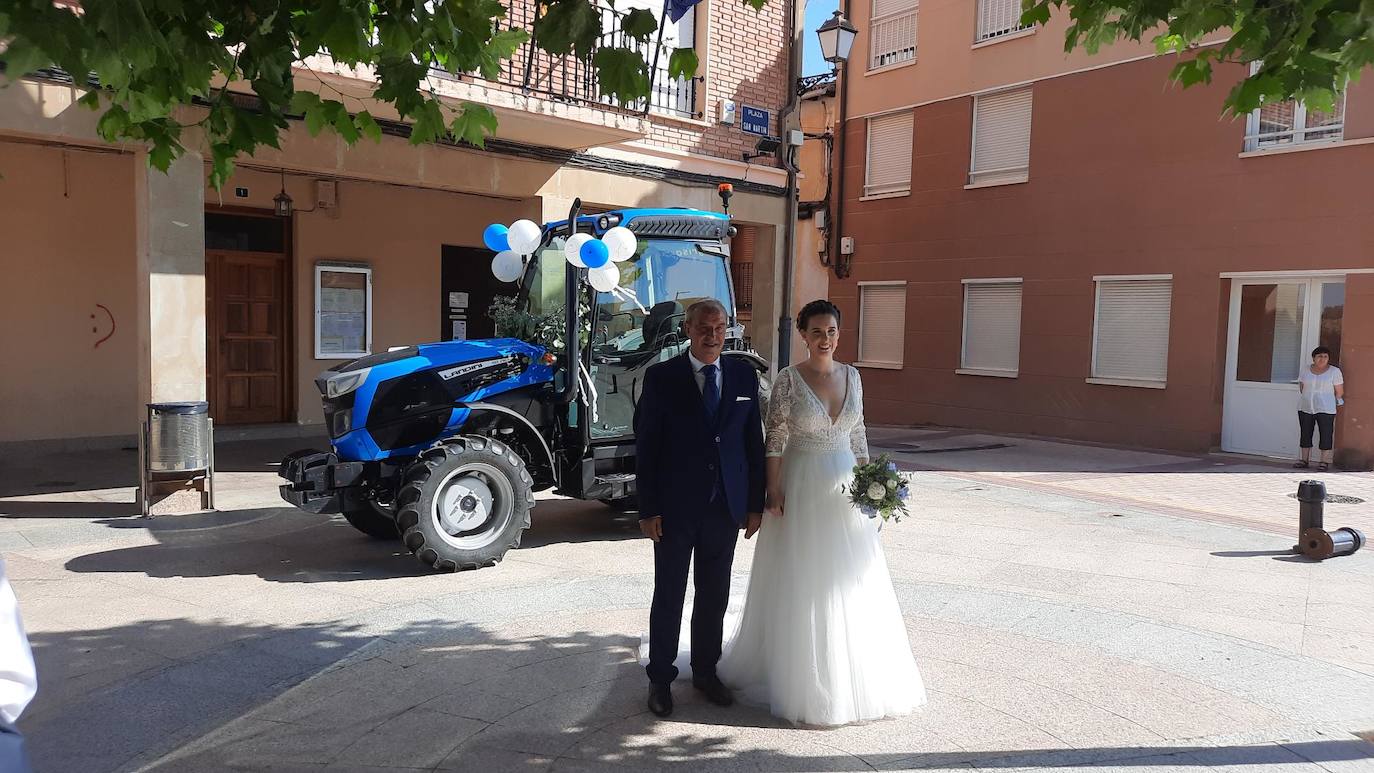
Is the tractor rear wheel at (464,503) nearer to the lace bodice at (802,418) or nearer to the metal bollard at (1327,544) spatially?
the lace bodice at (802,418)

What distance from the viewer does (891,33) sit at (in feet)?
64.5

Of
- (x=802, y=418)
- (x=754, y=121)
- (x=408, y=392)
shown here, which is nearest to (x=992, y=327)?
(x=754, y=121)

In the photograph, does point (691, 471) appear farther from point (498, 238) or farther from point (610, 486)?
point (498, 238)

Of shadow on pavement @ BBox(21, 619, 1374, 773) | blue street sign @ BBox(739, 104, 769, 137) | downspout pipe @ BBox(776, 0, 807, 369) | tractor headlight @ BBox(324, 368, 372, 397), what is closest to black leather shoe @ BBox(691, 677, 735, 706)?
shadow on pavement @ BBox(21, 619, 1374, 773)

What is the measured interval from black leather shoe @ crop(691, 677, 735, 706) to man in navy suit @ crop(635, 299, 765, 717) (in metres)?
0.23

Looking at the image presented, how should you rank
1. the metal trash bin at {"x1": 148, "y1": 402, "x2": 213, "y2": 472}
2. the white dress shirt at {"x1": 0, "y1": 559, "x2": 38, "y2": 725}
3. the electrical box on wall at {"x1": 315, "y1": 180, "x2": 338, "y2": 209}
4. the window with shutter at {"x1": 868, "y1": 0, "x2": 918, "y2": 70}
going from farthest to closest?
the window with shutter at {"x1": 868, "y1": 0, "x2": 918, "y2": 70}
the electrical box on wall at {"x1": 315, "y1": 180, "x2": 338, "y2": 209}
the metal trash bin at {"x1": 148, "y1": 402, "x2": 213, "y2": 472}
the white dress shirt at {"x1": 0, "y1": 559, "x2": 38, "y2": 725}

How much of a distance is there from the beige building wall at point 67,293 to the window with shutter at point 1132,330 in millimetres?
13999

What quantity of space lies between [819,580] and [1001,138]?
49.5 feet

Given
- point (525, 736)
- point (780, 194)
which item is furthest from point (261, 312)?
point (525, 736)

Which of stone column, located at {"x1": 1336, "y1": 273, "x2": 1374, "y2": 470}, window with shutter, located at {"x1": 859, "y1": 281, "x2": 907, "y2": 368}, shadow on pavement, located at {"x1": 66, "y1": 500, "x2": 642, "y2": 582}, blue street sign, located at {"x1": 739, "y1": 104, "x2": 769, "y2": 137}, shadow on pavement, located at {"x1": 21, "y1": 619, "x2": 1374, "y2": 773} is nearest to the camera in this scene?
shadow on pavement, located at {"x1": 21, "y1": 619, "x2": 1374, "y2": 773}

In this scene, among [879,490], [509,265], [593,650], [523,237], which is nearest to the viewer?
[879,490]

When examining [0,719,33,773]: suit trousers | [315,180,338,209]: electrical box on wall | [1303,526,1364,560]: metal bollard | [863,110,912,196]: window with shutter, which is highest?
[863,110,912,196]: window with shutter

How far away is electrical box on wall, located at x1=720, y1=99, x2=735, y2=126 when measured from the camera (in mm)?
13906

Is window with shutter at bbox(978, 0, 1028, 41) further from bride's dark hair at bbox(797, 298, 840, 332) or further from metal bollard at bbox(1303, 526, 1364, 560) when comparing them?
bride's dark hair at bbox(797, 298, 840, 332)
